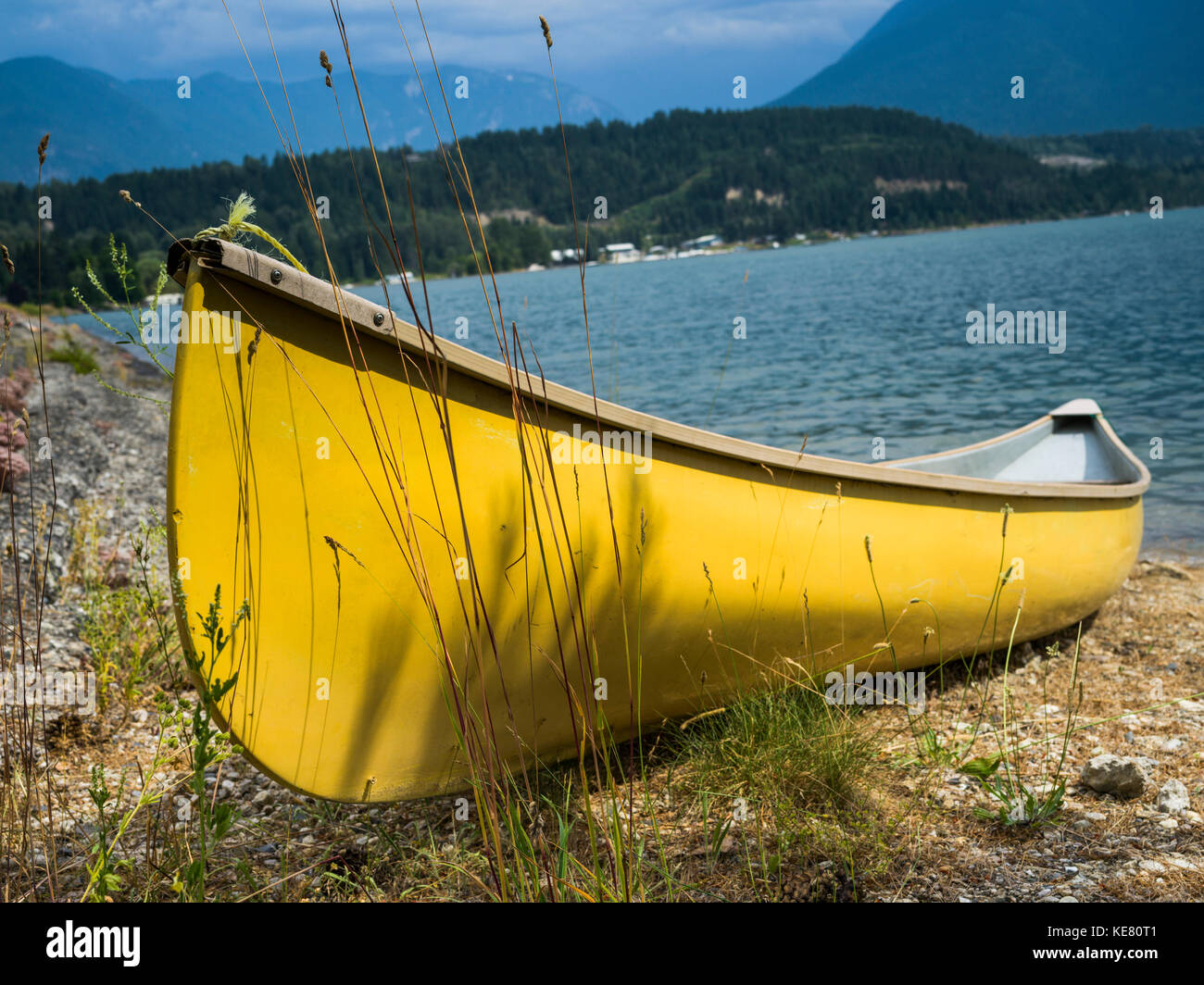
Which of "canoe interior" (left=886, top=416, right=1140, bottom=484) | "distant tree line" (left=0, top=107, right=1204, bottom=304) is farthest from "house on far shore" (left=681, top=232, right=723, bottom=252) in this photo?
"canoe interior" (left=886, top=416, right=1140, bottom=484)

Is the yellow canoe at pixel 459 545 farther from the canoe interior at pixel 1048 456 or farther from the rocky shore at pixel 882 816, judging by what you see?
the canoe interior at pixel 1048 456

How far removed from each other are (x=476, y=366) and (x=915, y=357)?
23.8m

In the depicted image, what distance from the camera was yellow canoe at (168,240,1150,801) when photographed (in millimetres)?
2326

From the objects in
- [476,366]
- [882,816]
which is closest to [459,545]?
[476,366]

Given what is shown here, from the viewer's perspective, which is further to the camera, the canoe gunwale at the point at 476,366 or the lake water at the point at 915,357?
the lake water at the point at 915,357

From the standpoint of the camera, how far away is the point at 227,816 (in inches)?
77.5

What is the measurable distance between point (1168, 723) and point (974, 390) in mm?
16296

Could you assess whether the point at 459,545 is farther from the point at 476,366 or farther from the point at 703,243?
the point at 703,243

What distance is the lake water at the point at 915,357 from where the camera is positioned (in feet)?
47.1

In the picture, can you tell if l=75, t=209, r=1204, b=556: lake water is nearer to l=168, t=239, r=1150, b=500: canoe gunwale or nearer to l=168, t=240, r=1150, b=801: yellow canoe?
l=168, t=239, r=1150, b=500: canoe gunwale

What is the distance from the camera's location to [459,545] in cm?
275

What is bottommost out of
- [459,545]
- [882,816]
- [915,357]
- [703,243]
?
[882,816]

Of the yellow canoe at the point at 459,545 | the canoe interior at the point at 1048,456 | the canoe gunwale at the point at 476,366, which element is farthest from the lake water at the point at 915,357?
the canoe interior at the point at 1048,456
